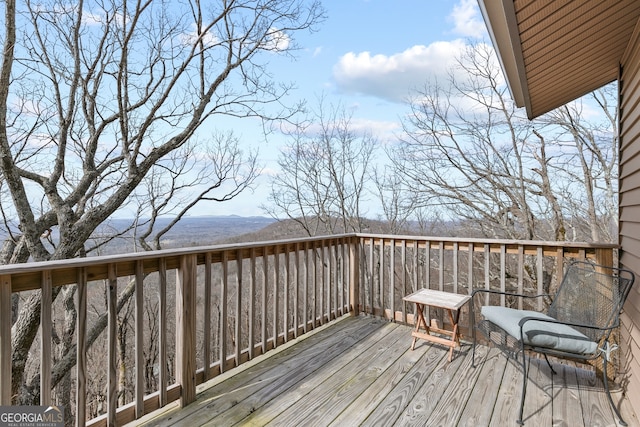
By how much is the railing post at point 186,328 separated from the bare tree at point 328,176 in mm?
7583

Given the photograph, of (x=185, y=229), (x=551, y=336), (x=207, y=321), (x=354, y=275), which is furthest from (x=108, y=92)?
(x=551, y=336)

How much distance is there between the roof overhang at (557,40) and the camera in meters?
1.96

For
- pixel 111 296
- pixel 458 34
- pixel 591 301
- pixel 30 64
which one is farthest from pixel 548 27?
pixel 30 64

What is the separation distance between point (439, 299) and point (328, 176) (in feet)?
23.6

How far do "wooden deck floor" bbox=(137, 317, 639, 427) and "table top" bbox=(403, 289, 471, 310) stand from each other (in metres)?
0.47

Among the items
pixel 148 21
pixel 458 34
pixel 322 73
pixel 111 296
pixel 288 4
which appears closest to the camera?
pixel 111 296

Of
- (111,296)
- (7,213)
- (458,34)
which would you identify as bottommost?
(111,296)

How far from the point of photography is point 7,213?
669 cm

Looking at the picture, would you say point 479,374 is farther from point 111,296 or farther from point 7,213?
point 7,213

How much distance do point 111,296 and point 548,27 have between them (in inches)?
124

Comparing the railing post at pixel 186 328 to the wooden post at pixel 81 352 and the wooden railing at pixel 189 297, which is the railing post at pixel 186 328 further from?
the wooden post at pixel 81 352

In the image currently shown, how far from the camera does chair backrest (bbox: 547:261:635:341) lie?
2322mm

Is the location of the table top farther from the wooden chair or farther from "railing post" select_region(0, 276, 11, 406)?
"railing post" select_region(0, 276, 11, 406)

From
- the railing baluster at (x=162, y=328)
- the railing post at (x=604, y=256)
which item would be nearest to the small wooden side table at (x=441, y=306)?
the railing post at (x=604, y=256)
